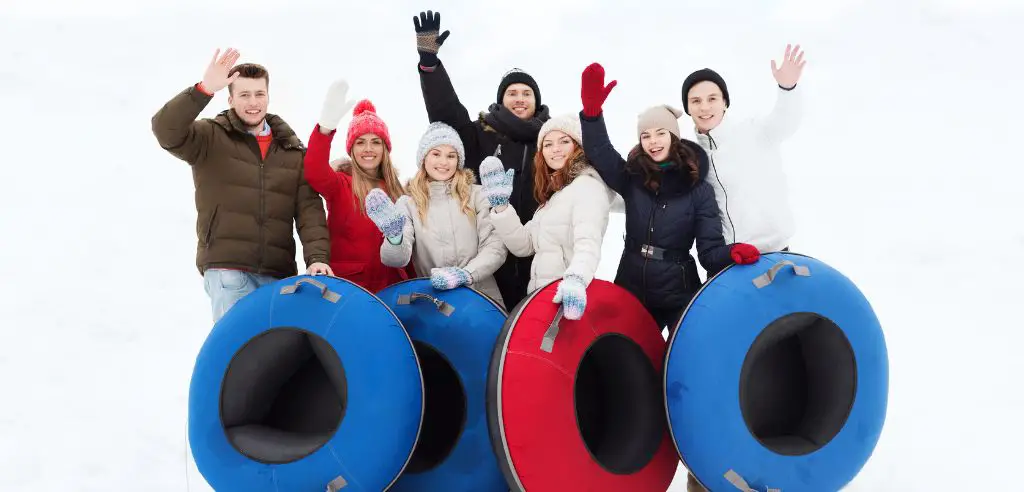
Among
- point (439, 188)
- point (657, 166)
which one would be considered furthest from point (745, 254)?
point (439, 188)

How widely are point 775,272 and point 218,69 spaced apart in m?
1.91

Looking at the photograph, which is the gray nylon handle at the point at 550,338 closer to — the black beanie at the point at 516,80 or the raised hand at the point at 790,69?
the raised hand at the point at 790,69

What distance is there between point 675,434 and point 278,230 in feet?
5.17

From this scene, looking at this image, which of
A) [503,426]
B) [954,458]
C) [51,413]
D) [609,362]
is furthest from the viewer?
[51,413]

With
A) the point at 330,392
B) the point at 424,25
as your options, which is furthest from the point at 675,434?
the point at 424,25

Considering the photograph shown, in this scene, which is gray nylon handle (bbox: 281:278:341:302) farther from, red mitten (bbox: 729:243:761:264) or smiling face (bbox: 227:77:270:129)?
red mitten (bbox: 729:243:761:264)

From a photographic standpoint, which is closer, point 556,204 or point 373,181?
point 556,204

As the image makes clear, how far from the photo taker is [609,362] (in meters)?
2.38

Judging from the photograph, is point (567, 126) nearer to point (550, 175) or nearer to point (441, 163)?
point (550, 175)

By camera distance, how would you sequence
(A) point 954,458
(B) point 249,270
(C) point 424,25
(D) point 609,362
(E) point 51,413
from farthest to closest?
(E) point 51,413, (A) point 954,458, (C) point 424,25, (B) point 249,270, (D) point 609,362

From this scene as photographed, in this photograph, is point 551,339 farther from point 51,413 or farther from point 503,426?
point 51,413

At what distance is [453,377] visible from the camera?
2568 millimetres

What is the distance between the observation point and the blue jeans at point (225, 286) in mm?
2605

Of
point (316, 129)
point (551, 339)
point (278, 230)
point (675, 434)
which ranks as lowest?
point (675, 434)
